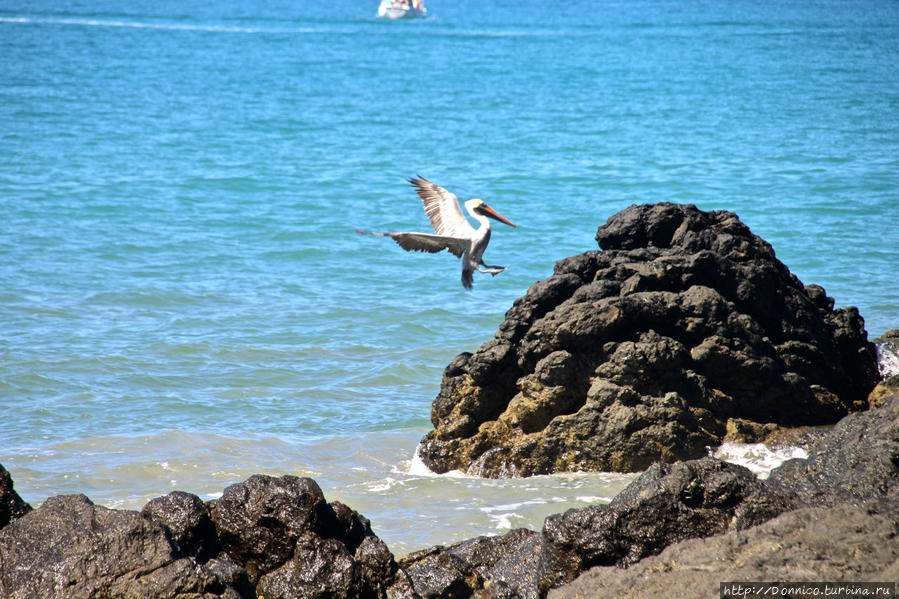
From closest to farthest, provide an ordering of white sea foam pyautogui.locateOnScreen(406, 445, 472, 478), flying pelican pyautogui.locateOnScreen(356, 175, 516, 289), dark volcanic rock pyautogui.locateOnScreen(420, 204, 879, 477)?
dark volcanic rock pyautogui.locateOnScreen(420, 204, 879, 477)
white sea foam pyautogui.locateOnScreen(406, 445, 472, 478)
flying pelican pyautogui.locateOnScreen(356, 175, 516, 289)

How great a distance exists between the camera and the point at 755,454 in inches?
285

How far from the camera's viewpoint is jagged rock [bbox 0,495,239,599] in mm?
4129

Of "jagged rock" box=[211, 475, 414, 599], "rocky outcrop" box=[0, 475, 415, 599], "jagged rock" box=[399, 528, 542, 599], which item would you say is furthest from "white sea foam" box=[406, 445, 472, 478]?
"jagged rock" box=[211, 475, 414, 599]

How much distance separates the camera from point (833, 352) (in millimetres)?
8281

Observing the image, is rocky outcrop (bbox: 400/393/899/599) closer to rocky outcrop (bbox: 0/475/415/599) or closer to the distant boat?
rocky outcrop (bbox: 0/475/415/599)

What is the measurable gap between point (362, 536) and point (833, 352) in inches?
198

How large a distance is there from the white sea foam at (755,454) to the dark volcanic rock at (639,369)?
16 centimetres

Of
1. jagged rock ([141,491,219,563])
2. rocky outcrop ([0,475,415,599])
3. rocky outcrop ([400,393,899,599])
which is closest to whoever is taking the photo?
rocky outcrop ([400,393,899,599])

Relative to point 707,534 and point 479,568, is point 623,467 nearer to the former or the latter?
point 479,568

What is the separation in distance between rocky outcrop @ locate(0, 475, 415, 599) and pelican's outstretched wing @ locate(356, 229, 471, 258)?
10.5 feet

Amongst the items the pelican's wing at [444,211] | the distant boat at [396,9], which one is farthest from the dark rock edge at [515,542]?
the distant boat at [396,9]

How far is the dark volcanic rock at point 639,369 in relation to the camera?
7332 mm

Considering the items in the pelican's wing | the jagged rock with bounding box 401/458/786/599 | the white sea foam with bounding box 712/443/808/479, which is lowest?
the white sea foam with bounding box 712/443/808/479

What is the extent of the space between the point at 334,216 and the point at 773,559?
677 inches
